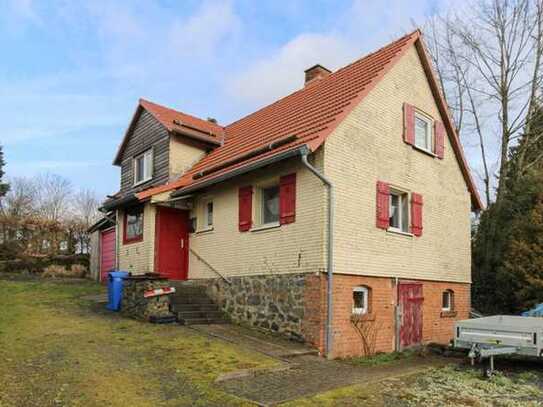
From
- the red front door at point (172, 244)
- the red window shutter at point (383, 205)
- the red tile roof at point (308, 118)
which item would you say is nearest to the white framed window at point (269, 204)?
the red tile roof at point (308, 118)

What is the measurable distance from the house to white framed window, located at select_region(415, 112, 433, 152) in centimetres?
4

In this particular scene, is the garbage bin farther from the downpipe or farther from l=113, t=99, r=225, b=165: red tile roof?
the downpipe

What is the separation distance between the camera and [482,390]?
909cm

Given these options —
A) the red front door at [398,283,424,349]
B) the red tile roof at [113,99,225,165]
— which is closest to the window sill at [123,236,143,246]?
the red tile roof at [113,99,225,165]

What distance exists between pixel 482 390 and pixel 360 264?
4.13m

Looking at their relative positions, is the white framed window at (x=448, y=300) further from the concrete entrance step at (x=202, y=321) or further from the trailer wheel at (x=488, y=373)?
the concrete entrance step at (x=202, y=321)

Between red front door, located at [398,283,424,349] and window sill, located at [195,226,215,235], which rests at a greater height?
window sill, located at [195,226,215,235]

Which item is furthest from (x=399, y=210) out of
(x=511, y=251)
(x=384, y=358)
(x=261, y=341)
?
(x=511, y=251)

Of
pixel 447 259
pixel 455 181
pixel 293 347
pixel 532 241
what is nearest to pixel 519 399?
pixel 293 347

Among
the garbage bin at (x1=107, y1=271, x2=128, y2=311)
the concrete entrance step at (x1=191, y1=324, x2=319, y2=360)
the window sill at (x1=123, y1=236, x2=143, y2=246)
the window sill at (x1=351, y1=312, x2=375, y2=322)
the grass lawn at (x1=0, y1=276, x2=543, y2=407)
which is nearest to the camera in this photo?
the grass lawn at (x1=0, y1=276, x2=543, y2=407)

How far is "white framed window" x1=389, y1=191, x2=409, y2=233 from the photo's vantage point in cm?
1430

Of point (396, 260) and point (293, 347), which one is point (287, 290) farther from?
point (396, 260)

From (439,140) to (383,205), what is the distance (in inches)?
160

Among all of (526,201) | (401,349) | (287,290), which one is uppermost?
(526,201)
